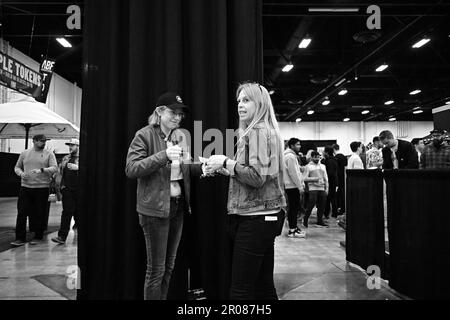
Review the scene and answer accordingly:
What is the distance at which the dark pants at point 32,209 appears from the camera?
5.23 metres

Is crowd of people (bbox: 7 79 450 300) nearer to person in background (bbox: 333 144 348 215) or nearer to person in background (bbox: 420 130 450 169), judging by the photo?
person in background (bbox: 420 130 450 169)

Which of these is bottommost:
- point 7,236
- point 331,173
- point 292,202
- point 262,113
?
point 7,236

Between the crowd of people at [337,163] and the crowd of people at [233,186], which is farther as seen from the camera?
the crowd of people at [337,163]

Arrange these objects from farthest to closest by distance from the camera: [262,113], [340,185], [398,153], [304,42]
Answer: [304,42] < [340,185] < [398,153] < [262,113]

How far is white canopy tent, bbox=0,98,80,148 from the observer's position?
5625mm

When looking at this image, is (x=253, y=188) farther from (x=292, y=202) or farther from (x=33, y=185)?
(x=33, y=185)

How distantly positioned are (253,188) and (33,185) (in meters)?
4.68

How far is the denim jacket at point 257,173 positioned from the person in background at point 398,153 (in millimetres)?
3988

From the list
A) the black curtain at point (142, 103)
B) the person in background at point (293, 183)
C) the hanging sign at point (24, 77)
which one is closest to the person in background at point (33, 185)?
the hanging sign at point (24, 77)

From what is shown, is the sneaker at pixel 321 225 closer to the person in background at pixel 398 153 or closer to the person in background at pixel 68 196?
the person in background at pixel 398 153

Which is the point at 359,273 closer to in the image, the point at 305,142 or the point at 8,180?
the point at 8,180

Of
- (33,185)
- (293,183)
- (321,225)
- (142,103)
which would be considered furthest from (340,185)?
(142,103)

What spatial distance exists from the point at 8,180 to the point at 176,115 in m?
13.2

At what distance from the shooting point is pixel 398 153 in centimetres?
511
